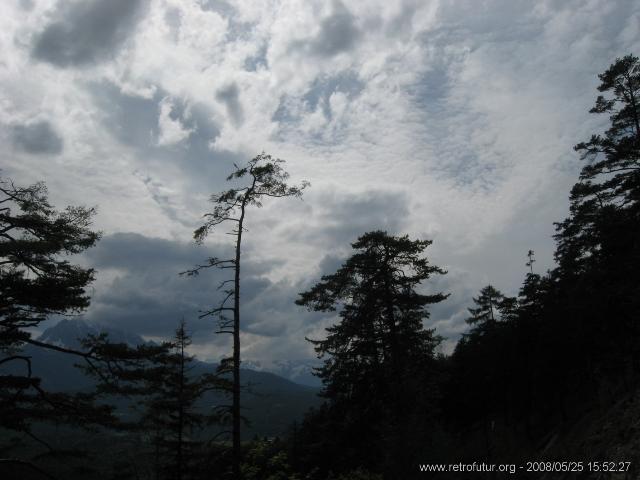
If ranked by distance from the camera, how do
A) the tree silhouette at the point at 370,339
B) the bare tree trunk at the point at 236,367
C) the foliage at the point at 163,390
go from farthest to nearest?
the tree silhouette at the point at 370,339 < the foliage at the point at 163,390 < the bare tree trunk at the point at 236,367

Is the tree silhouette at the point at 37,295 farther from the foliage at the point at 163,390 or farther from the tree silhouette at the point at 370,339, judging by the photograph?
the tree silhouette at the point at 370,339

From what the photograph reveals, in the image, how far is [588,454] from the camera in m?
15.5

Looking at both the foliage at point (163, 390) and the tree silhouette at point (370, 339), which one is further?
the tree silhouette at point (370, 339)

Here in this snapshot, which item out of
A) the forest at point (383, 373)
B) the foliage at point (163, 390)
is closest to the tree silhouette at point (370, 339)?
the forest at point (383, 373)

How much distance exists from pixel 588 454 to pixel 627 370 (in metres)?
10.1

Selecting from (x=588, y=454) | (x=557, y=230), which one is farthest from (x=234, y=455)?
(x=557, y=230)

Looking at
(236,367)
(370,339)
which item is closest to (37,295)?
(236,367)

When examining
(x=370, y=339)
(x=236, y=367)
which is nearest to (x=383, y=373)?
(x=370, y=339)

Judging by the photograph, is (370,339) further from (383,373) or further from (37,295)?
(37,295)

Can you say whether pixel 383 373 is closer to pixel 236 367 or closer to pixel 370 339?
pixel 370 339

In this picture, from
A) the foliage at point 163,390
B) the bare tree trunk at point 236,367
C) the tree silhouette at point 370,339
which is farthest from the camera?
the tree silhouette at point 370,339

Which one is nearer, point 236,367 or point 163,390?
point 236,367

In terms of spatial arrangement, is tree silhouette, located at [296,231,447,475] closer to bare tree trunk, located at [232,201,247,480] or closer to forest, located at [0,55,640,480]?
forest, located at [0,55,640,480]

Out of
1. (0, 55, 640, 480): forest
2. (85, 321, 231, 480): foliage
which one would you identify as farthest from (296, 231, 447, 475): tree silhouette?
(85, 321, 231, 480): foliage
